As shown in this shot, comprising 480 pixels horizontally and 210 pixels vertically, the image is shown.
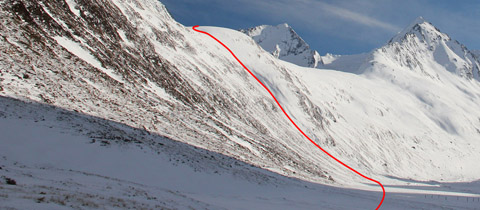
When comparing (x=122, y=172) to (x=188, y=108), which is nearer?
(x=122, y=172)

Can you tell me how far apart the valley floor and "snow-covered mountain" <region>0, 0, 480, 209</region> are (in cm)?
17

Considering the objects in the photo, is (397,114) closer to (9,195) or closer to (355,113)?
(355,113)

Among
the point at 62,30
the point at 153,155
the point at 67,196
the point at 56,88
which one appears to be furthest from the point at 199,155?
the point at 62,30

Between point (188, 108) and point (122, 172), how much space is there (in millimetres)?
22800

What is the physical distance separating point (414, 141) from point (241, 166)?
79.1m

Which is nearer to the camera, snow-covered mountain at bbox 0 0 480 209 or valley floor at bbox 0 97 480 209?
valley floor at bbox 0 97 480 209

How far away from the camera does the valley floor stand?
13.3m

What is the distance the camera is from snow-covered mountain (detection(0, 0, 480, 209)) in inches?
983

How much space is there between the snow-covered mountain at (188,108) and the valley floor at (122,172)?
17 cm

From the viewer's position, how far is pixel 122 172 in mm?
21078

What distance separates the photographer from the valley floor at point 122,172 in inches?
522

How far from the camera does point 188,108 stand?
43625mm

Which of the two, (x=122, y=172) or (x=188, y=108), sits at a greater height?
(x=188, y=108)

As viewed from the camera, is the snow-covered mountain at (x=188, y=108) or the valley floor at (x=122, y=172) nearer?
the valley floor at (x=122, y=172)
